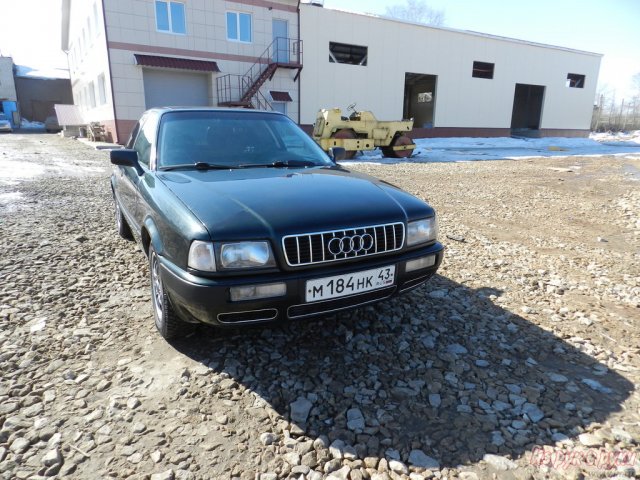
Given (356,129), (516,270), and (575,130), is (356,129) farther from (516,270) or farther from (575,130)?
(575,130)

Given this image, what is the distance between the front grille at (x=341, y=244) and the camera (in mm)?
2201

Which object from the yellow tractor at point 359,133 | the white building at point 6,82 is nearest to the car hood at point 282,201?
the yellow tractor at point 359,133

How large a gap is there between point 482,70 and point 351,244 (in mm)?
28655

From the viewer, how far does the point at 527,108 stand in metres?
33.2

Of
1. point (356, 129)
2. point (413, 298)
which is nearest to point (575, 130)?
point (356, 129)

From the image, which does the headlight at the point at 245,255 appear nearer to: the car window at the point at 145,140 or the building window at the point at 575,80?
the car window at the point at 145,140

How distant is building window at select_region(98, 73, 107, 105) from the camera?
1977cm

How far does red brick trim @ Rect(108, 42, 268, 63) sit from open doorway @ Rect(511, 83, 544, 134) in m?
22.2

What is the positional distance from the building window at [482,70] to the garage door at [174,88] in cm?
1706

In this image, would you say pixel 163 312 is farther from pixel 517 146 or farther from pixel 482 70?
pixel 482 70

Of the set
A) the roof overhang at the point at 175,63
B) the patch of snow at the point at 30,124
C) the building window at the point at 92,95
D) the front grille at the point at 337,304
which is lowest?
the front grille at the point at 337,304

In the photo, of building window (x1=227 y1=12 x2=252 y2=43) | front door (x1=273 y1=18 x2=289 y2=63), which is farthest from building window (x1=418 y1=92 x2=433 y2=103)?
building window (x1=227 y1=12 x2=252 y2=43)

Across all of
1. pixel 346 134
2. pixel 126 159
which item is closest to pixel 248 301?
pixel 126 159

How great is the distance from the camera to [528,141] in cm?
2753
